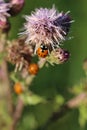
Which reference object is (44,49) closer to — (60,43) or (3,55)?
Result: (60,43)

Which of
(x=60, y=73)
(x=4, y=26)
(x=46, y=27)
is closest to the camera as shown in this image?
(x=46, y=27)

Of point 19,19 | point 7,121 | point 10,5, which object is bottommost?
point 7,121

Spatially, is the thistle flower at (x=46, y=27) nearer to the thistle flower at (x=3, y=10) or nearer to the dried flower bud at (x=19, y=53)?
the thistle flower at (x=3, y=10)

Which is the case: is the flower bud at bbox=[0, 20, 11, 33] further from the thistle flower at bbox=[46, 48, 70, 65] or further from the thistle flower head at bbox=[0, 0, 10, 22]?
the thistle flower at bbox=[46, 48, 70, 65]

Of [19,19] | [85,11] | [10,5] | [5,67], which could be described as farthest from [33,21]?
[85,11]

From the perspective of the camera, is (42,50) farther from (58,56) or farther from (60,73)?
(60,73)

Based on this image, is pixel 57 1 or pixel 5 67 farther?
pixel 57 1

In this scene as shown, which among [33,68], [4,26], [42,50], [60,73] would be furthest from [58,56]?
[60,73]
